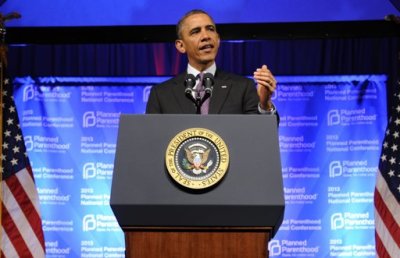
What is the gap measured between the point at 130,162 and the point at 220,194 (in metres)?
0.31

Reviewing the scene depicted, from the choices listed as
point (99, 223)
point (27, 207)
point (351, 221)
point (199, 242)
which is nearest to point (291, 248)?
point (351, 221)

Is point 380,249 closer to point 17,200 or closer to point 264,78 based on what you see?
point 17,200

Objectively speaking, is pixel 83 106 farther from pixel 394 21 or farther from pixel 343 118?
pixel 394 21

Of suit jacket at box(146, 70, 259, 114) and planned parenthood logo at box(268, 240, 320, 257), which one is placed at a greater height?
suit jacket at box(146, 70, 259, 114)

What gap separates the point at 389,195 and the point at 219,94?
2.42 meters

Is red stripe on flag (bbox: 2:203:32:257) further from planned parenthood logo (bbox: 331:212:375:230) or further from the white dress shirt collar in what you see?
the white dress shirt collar

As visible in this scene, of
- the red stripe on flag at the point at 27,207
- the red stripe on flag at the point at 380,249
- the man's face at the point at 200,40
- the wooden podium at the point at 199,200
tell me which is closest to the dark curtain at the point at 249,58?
the red stripe on flag at the point at 27,207

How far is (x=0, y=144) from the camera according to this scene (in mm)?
5164

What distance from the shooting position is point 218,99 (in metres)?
2.99

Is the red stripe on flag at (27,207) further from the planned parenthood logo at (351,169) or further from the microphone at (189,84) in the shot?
the microphone at (189,84)

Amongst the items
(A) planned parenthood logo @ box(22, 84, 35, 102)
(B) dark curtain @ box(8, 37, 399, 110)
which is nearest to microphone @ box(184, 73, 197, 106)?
(B) dark curtain @ box(8, 37, 399, 110)

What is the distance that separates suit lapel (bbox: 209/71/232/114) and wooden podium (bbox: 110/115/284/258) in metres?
0.65

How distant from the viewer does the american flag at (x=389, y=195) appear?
16.3 feet

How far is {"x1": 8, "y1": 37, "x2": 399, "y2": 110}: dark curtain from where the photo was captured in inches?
203
